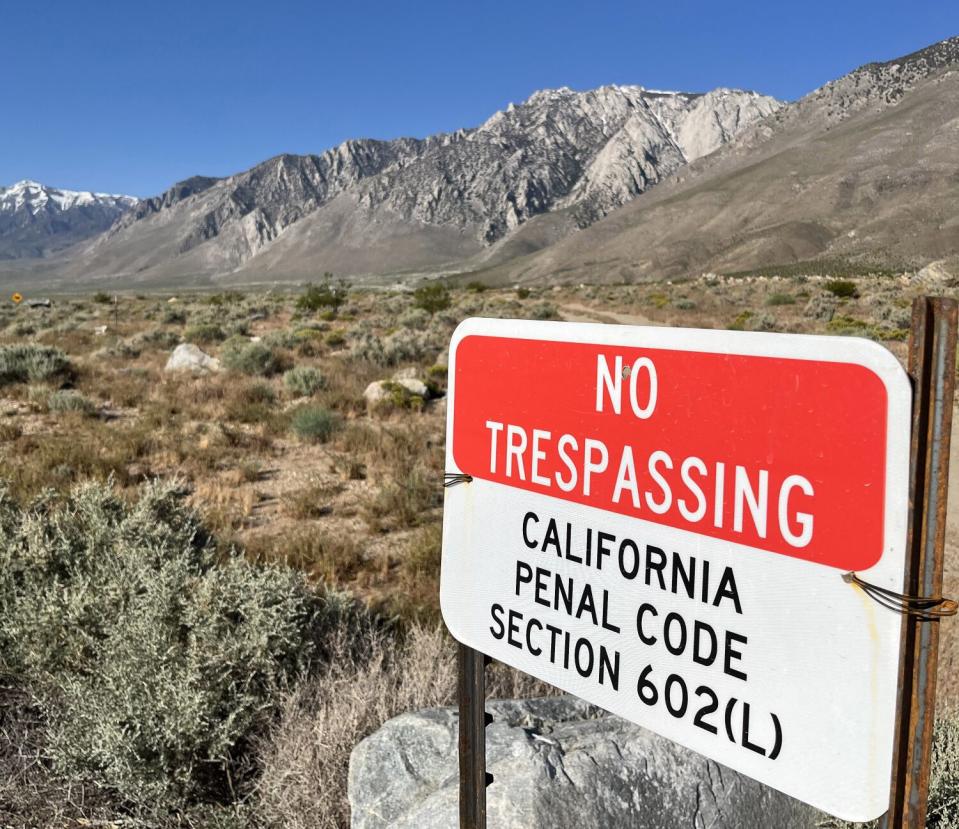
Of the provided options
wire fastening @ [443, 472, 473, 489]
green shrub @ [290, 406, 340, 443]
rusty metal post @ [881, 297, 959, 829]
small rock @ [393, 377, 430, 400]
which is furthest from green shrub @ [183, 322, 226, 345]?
rusty metal post @ [881, 297, 959, 829]

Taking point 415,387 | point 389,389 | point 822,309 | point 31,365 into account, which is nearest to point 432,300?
point 822,309

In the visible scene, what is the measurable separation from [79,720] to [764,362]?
10.6ft

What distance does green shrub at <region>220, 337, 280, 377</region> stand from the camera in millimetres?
15570

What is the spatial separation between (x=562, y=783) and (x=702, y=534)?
131cm

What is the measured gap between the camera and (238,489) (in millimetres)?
8156

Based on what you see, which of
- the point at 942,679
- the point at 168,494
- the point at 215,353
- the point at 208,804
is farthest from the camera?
the point at 215,353

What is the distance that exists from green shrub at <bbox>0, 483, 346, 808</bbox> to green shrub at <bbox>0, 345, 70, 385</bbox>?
10.6m

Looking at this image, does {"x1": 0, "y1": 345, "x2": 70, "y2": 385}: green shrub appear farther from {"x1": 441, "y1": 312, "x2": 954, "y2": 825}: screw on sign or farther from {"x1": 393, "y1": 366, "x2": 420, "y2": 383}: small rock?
{"x1": 441, "y1": 312, "x2": 954, "y2": 825}: screw on sign

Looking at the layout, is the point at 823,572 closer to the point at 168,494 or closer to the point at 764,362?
the point at 764,362

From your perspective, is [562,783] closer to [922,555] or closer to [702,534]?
[702,534]

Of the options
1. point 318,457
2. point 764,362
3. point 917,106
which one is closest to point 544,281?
point 917,106

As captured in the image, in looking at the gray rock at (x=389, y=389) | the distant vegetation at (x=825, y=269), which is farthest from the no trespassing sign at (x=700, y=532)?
the distant vegetation at (x=825, y=269)

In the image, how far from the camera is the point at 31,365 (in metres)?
14.5

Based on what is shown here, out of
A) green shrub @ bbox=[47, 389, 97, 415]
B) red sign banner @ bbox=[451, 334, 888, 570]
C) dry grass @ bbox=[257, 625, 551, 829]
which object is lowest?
dry grass @ bbox=[257, 625, 551, 829]
